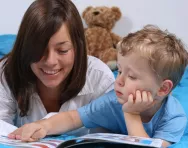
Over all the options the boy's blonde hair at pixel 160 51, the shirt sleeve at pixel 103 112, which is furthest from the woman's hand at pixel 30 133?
the boy's blonde hair at pixel 160 51

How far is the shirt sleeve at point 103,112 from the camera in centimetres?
92

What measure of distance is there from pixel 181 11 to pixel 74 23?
1.36m

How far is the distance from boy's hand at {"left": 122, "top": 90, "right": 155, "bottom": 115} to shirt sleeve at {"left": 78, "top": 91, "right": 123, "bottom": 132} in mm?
98

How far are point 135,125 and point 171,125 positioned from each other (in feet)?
0.32

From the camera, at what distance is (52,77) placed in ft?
3.29

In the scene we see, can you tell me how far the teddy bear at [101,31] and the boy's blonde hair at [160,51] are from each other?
1135mm

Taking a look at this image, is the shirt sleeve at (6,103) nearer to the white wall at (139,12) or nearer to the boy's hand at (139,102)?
the boy's hand at (139,102)

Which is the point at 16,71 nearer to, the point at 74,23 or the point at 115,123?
the point at 74,23

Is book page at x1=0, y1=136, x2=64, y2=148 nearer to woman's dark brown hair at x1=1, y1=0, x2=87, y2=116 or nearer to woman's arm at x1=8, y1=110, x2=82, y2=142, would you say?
woman's arm at x1=8, y1=110, x2=82, y2=142

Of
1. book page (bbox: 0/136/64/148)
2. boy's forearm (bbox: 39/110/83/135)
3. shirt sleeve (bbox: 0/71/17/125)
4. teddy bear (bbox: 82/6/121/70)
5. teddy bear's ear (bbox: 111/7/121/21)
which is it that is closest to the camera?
book page (bbox: 0/136/64/148)

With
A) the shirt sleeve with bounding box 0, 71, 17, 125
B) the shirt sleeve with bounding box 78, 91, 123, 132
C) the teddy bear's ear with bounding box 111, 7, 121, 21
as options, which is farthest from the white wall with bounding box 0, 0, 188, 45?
the shirt sleeve with bounding box 78, 91, 123, 132

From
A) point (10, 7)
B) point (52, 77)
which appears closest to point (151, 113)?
point (52, 77)

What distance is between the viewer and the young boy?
2.54ft

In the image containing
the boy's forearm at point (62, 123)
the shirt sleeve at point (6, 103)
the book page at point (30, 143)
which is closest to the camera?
the book page at point (30, 143)
